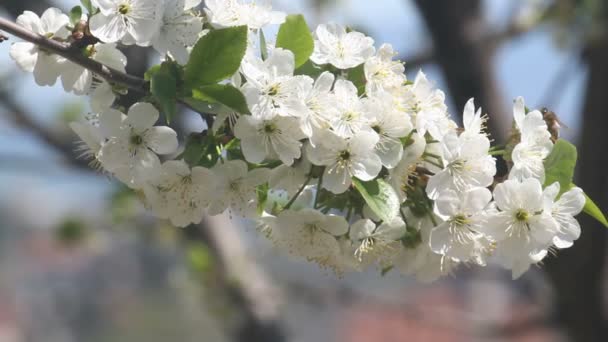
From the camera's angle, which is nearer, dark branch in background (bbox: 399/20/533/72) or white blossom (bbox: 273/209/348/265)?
white blossom (bbox: 273/209/348/265)

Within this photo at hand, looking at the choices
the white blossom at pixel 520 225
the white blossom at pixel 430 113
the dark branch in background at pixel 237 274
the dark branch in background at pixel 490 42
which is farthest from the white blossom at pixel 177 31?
the dark branch in background at pixel 237 274

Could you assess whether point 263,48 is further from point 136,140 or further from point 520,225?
point 520,225

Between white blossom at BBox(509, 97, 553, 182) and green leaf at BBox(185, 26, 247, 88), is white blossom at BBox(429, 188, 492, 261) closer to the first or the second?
white blossom at BBox(509, 97, 553, 182)

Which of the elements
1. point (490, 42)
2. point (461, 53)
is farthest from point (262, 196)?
point (490, 42)

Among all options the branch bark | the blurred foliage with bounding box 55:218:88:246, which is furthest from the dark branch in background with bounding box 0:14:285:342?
the branch bark

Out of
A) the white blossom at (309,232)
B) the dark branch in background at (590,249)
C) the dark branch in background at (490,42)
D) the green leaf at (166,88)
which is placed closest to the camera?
the green leaf at (166,88)

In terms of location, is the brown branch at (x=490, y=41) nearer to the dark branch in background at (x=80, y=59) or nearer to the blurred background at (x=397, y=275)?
the blurred background at (x=397, y=275)
